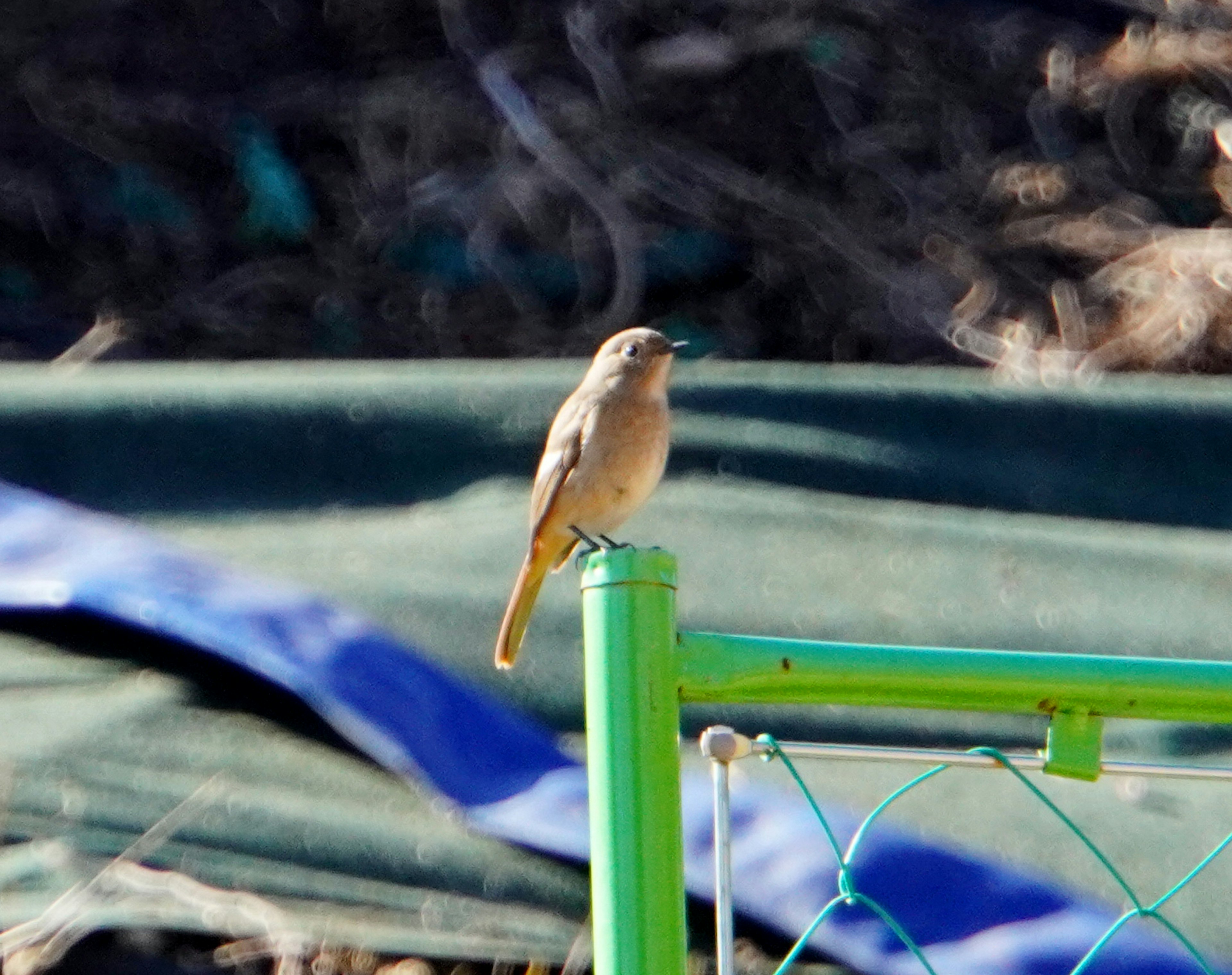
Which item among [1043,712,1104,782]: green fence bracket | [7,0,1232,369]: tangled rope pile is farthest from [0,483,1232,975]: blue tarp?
[7,0,1232,369]: tangled rope pile

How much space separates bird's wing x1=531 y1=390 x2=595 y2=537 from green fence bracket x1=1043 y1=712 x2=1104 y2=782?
224cm

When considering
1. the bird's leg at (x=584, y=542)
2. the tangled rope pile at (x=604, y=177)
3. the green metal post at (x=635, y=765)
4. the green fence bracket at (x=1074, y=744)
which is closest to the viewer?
the green metal post at (x=635, y=765)

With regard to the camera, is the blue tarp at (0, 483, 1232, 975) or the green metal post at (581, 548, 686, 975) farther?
the blue tarp at (0, 483, 1232, 975)

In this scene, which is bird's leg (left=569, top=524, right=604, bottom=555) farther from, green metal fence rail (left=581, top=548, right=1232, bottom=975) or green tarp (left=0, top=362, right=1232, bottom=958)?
green metal fence rail (left=581, top=548, right=1232, bottom=975)

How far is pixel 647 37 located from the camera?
8148mm

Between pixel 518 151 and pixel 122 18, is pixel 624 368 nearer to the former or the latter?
pixel 518 151

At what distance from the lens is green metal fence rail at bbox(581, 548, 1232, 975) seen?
1.99 m

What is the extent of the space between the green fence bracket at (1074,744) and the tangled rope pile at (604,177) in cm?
439

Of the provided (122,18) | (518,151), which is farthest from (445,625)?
(122,18)

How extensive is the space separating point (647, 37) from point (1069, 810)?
529cm

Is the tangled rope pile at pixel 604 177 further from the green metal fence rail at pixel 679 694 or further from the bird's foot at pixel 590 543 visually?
the green metal fence rail at pixel 679 694

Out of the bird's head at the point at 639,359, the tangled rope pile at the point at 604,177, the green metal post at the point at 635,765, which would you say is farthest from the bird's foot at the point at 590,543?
the tangled rope pile at the point at 604,177

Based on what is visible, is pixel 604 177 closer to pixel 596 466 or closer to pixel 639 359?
pixel 639 359

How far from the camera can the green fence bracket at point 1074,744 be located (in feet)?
7.04
